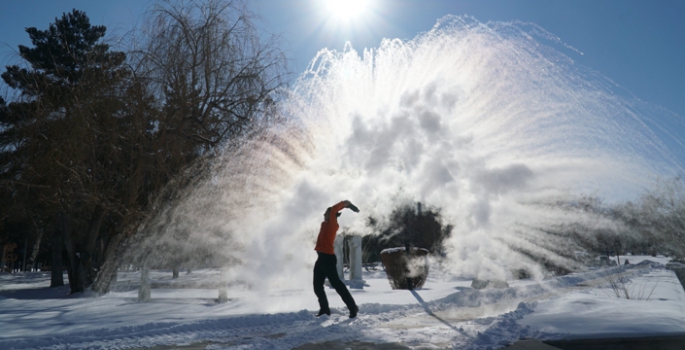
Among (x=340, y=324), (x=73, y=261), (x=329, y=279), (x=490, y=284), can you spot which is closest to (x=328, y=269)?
(x=329, y=279)

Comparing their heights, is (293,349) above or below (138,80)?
below

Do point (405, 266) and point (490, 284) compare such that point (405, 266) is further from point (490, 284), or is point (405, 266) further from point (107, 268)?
point (107, 268)

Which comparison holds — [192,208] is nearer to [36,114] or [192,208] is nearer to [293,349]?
[36,114]

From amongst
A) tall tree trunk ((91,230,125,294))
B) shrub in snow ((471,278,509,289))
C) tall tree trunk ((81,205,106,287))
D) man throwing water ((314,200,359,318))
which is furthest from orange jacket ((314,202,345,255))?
tall tree trunk ((81,205,106,287))

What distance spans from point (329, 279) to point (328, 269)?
164 millimetres

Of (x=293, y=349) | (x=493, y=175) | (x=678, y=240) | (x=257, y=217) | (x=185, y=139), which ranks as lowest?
(x=293, y=349)

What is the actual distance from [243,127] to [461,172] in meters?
6.67

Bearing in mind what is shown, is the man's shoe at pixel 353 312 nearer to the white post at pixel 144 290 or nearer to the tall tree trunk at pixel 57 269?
the white post at pixel 144 290

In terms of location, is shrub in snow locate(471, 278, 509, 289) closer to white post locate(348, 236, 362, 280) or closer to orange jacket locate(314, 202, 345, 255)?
orange jacket locate(314, 202, 345, 255)

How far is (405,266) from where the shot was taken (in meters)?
14.2

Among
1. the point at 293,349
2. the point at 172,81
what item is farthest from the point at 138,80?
the point at 293,349

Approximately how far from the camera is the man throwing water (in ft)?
23.9

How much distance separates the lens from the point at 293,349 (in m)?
4.88

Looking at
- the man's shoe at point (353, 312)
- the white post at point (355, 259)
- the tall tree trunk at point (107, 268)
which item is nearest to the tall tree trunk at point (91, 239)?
the tall tree trunk at point (107, 268)
